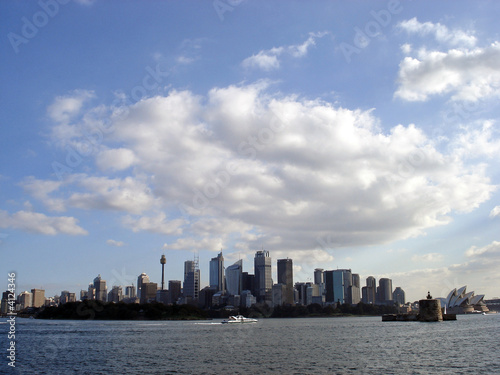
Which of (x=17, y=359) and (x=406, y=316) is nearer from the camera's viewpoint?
(x=17, y=359)

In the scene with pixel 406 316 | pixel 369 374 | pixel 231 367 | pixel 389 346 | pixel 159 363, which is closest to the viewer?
pixel 369 374

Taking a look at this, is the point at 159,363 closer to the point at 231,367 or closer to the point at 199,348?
the point at 231,367

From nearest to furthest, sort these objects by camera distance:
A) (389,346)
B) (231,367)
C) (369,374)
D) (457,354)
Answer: (369,374), (231,367), (457,354), (389,346)

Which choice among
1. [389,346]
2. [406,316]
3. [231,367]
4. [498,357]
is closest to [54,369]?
[231,367]

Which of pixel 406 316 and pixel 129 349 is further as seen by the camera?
pixel 406 316

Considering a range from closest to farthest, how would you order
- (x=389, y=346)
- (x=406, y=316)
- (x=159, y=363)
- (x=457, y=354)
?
(x=159, y=363)
(x=457, y=354)
(x=389, y=346)
(x=406, y=316)

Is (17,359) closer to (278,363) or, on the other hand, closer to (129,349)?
(129,349)

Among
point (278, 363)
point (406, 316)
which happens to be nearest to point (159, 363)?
point (278, 363)

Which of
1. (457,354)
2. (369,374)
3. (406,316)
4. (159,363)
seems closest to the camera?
(369,374)

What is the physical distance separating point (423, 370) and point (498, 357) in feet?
58.9

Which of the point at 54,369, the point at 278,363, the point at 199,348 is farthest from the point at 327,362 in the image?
the point at 54,369

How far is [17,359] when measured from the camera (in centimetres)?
7144

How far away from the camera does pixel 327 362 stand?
204 feet

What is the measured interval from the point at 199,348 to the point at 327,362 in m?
28.9
